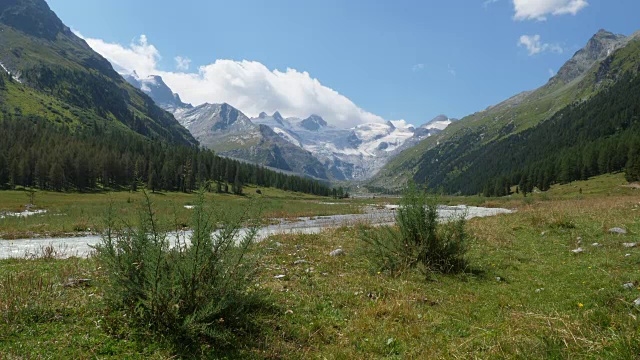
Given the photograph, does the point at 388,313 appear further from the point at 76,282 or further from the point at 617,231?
the point at 617,231

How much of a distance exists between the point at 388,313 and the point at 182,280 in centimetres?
475

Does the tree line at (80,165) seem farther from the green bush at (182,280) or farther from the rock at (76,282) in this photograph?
the green bush at (182,280)

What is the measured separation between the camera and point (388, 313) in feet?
27.3

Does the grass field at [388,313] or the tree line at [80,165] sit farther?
the tree line at [80,165]

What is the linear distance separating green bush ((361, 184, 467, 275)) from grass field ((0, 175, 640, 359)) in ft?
2.27

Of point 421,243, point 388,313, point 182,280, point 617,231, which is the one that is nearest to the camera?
point 182,280

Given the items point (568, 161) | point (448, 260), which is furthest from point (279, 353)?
point (568, 161)

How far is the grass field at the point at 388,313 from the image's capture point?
5.79m

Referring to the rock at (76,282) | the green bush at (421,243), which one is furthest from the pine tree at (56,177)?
the green bush at (421,243)

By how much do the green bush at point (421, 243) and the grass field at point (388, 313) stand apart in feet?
2.27

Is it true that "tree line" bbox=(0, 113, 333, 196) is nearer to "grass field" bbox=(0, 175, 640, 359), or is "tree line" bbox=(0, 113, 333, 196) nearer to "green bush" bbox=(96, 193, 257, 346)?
"grass field" bbox=(0, 175, 640, 359)

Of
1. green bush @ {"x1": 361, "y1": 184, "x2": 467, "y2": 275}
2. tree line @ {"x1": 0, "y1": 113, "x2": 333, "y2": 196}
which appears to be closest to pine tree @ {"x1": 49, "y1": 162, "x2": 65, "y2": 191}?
tree line @ {"x1": 0, "y1": 113, "x2": 333, "y2": 196}

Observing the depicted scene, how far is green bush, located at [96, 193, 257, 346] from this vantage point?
644 centimetres

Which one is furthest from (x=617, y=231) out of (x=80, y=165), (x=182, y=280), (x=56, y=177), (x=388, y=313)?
(x=80, y=165)
